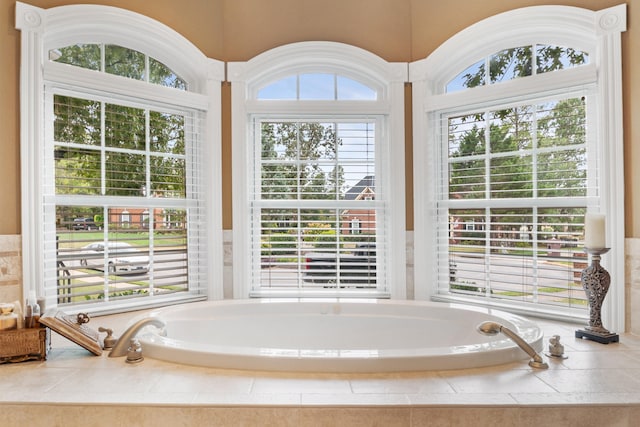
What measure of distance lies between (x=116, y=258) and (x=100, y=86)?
43.3 inches

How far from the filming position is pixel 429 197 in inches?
121

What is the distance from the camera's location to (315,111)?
3.11 m

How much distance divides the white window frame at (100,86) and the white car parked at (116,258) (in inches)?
9.2

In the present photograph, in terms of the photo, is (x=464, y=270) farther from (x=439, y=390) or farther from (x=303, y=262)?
(x=439, y=390)

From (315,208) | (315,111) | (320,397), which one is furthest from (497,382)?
(315,111)

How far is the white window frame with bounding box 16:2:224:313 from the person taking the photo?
235 cm

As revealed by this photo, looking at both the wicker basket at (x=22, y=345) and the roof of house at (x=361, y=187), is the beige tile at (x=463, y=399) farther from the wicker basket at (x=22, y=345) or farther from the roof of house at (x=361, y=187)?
the roof of house at (x=361, y=187)

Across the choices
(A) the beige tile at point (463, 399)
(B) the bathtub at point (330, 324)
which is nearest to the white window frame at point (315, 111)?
(B) the bathtub at point (330, 324)

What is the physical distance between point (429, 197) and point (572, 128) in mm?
979

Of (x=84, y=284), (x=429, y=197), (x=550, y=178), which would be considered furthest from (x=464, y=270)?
(x=84, y=284)

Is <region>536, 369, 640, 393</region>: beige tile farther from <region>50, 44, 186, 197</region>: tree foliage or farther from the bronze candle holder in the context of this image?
<region>50, 44, 186, 197</region>: tree foliage

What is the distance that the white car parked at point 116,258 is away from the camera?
8.80ft

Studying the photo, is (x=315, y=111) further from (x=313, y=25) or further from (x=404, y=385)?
(x=404, y=385)

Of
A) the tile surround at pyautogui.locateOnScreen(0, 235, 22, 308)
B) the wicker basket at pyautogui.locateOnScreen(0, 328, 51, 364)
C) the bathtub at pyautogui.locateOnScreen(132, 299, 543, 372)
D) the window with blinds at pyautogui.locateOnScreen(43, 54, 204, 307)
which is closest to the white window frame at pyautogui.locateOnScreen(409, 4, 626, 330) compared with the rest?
the bathtub at pyautogui.locateOnScreen(132, 299, 543, 372)
